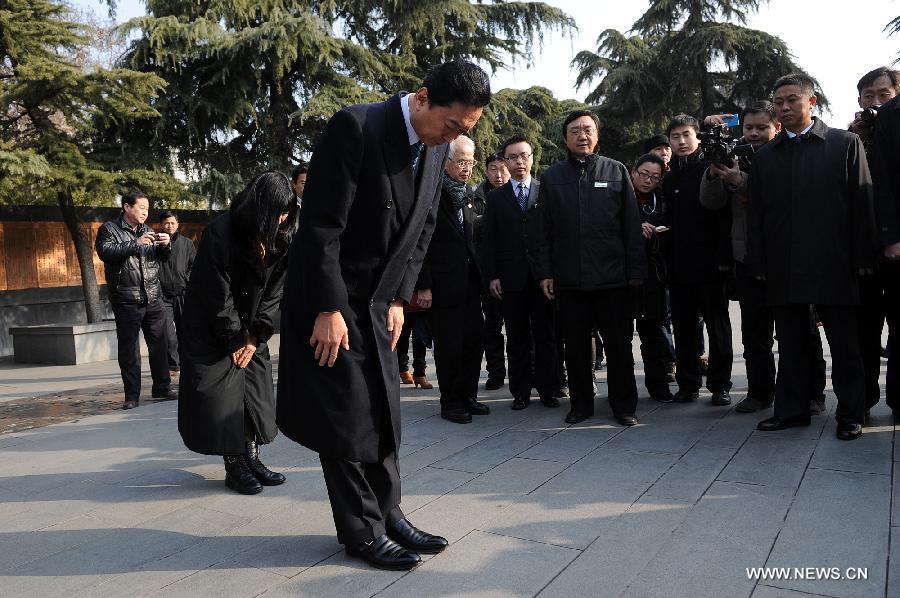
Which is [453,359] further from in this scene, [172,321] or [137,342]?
[172,321]

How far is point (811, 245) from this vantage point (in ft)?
12.9

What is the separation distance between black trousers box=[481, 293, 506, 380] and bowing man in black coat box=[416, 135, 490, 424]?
1.04m

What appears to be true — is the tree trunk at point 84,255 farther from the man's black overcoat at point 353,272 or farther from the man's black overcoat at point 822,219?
the man's black overcoat at point 822,219

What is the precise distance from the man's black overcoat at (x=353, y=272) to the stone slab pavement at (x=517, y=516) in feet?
1.83

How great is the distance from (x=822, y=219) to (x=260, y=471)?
3446 mm

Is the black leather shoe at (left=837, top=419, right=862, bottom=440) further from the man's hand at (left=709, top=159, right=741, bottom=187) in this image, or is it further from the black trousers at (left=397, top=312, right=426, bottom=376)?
the black trousers at (left=397, top=312, right=426, bottom=376)

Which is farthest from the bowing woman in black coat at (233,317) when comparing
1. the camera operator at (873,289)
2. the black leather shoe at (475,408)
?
the camera operator at (873,289)

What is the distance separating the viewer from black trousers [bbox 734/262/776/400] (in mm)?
4574

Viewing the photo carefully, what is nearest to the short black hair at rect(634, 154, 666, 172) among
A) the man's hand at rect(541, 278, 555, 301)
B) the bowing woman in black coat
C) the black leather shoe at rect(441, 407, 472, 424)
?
the man's hand at rect(541, 278, 555, 301)

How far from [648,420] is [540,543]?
2.14m

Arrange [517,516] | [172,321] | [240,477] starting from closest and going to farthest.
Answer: [517,516], [240,477], [172,321]

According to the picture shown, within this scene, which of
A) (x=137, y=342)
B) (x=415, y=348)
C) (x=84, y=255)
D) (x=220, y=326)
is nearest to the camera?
(x=220, y=326)

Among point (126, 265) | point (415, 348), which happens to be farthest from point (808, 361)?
point (126, 265)

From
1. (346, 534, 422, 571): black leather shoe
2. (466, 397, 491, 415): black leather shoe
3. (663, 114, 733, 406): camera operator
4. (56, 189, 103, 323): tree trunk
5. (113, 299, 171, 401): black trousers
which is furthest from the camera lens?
(56, 189, 103, 323): tree trunk
